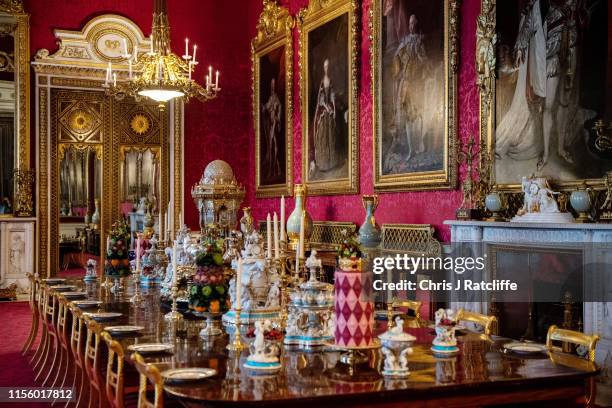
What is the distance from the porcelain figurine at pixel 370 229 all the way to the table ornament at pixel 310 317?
14.6ft

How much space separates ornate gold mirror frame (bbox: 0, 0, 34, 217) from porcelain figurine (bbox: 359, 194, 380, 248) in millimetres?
6101

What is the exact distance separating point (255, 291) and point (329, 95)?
6.29 meters

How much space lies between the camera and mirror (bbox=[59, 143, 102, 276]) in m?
12.3

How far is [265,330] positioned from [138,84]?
5276 mm

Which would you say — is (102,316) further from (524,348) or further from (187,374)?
(524,348)

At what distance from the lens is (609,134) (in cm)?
577

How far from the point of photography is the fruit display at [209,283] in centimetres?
430

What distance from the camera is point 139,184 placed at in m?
12.9

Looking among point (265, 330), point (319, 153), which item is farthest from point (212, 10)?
point (265, 330)

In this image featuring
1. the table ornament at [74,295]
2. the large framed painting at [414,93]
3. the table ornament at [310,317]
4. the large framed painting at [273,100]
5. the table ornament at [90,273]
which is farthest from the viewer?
the large framed painting at [273,100]

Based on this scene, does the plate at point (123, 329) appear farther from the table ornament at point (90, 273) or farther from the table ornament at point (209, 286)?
the table ornament at point (90, 273)

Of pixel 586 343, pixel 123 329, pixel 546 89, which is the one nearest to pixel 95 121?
pixel 546 89

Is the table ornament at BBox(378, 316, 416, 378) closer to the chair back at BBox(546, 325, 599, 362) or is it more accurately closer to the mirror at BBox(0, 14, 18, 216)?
the chair back at BBox(546, 325, 599, 362)

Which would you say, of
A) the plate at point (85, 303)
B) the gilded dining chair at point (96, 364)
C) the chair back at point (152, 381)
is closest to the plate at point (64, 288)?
the plate at point (85, 303)
